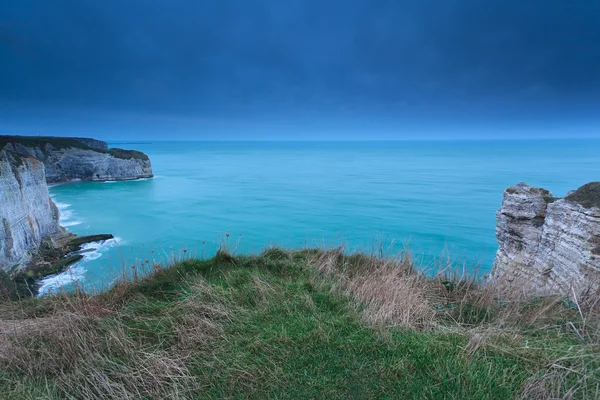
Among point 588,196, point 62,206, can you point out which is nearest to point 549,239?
point 588,196

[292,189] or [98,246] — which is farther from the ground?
[292,189]

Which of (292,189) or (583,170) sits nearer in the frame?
(292,189)

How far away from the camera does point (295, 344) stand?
11.9 feet

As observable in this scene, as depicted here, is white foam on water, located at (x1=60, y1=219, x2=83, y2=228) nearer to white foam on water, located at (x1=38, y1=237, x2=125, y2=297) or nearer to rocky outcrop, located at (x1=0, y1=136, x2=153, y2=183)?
white foam on water, located at (x1=38, y1=237, x2=125, y2=297)

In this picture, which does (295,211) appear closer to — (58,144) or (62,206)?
(62,206)

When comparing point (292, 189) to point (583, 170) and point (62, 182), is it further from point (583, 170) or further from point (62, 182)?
point (583, 170)

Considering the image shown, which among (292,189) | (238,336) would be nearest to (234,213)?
(292,189)

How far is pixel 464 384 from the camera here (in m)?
2.97

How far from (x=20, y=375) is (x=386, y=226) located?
1376 inches

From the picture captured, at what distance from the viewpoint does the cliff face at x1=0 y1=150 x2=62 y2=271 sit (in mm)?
19058

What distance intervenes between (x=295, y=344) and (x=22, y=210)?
27052mm

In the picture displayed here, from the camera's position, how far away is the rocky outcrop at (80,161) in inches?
2318

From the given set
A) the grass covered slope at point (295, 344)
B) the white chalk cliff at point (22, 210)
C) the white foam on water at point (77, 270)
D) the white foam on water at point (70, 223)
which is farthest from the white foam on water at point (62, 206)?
the grass covered slope at point (295, 344)

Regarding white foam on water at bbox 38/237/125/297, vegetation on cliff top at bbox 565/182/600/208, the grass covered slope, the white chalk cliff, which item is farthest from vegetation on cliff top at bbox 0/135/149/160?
vegetation on cliff top at bbox 565/182/600/208
